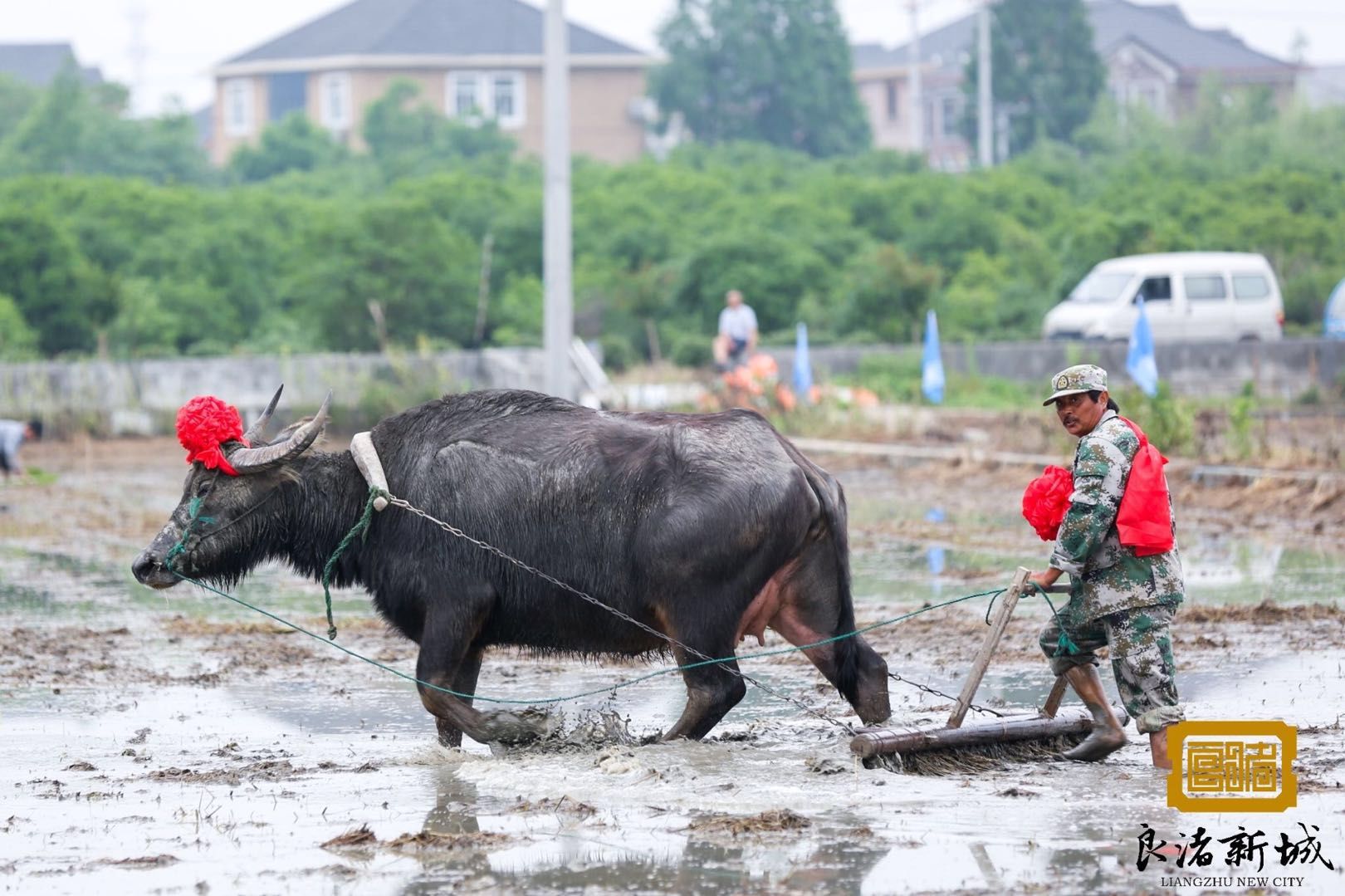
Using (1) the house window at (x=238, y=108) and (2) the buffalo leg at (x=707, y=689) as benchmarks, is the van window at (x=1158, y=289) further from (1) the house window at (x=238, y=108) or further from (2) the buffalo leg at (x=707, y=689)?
(1) the house window at (x=238, y=108)

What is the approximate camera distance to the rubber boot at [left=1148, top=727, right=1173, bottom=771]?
709 centimetres

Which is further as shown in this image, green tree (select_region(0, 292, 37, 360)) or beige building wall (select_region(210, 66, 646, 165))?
beige building wall (select_region(210, 66, 646, 165))

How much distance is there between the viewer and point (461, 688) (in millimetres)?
8023

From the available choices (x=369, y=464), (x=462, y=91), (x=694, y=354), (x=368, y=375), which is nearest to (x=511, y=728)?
(x=369, y=464)

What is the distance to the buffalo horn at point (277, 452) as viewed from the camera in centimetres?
817

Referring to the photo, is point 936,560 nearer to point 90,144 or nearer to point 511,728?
point 511,728

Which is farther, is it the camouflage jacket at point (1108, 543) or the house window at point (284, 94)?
the house window at point (284, 94)

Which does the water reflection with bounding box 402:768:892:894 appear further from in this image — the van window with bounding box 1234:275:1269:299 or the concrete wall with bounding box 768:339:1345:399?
the van window with bounding box 1234:275:1269:299

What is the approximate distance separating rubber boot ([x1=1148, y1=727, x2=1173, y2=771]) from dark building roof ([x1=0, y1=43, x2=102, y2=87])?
83117 millimetres

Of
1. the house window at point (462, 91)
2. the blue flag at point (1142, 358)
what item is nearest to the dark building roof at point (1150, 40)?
the house window at point (462, 91)

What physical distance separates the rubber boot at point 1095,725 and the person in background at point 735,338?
18.0 metres

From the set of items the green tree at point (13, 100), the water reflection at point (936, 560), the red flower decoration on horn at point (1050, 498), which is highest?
the green tree at point (13, 100)

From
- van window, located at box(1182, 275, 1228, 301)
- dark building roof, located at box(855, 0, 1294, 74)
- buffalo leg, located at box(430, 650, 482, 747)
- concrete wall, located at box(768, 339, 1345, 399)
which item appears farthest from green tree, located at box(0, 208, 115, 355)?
dark building roof, located at box(855, 0, 1294, 74)

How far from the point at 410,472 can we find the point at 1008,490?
10642 mm
